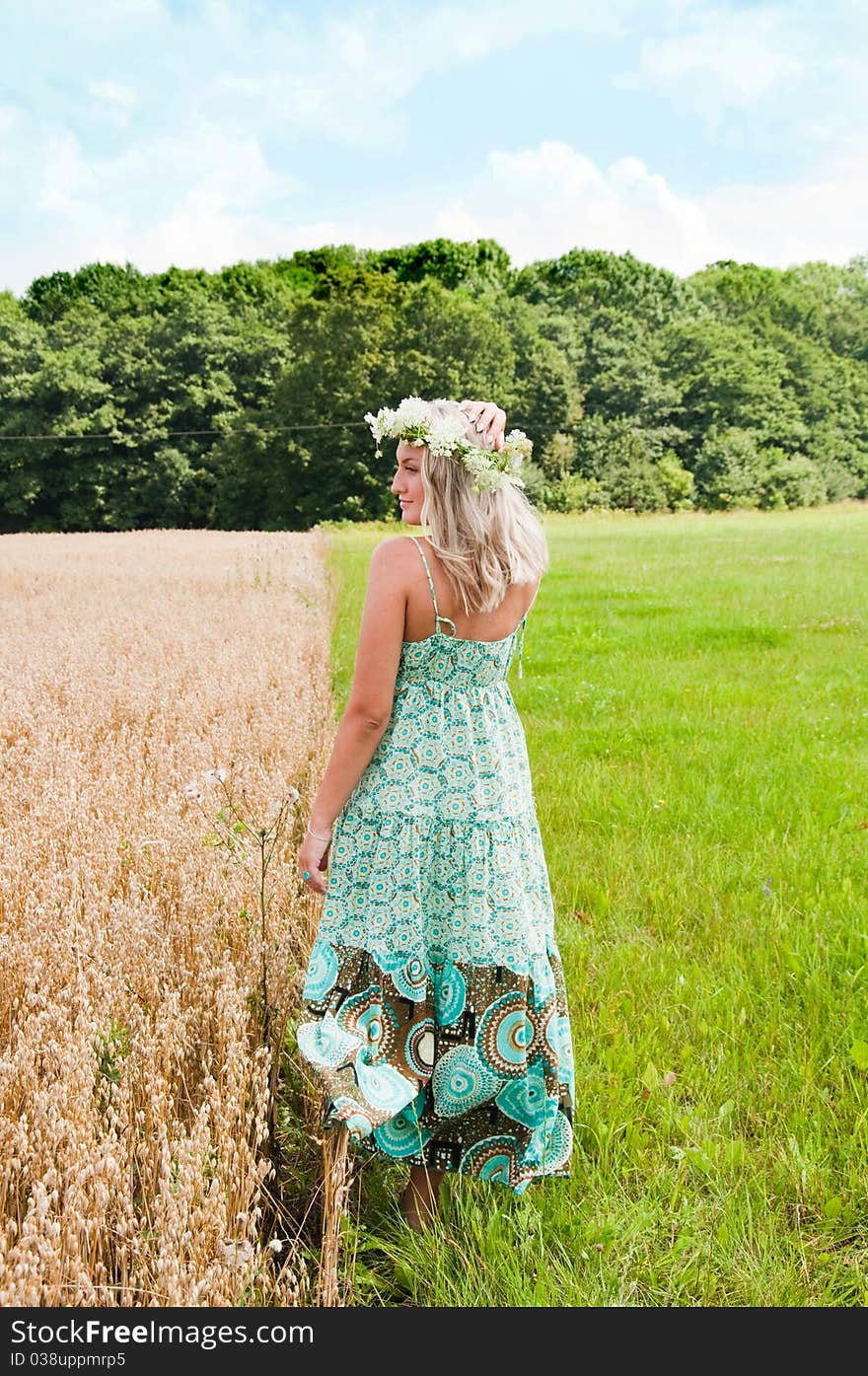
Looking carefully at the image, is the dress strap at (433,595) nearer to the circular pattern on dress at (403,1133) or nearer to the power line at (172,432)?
the circular pattern on dress at (403,1133)

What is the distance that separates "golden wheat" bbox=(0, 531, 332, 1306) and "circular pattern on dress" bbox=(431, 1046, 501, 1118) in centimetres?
48

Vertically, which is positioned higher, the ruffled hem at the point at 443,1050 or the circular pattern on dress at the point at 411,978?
the circular pattern on dress at the point at 411,978

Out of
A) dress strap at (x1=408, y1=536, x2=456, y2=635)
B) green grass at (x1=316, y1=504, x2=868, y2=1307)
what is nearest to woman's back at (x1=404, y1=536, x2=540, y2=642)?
dress strap at (x1=408, y1=536, x2=456, y2=635)

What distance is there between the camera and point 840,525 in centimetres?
3559

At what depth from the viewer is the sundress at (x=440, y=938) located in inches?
103

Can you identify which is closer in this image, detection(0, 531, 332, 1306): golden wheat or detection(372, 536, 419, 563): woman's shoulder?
detection(0, 531, 332, 1306): golden wheat

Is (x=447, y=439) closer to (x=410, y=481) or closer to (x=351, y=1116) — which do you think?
(x=410, y=481)

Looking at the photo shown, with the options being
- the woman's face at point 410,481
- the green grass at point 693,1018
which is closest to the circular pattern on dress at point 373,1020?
the green grass at point 693,1018

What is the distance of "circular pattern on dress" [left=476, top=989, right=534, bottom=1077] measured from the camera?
8.64 feet

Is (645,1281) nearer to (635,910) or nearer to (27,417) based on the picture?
(635,910)

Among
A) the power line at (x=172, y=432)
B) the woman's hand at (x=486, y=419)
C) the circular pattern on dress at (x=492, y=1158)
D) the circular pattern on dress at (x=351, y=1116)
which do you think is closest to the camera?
the circular pattern on dress at (x=351, y=1116)

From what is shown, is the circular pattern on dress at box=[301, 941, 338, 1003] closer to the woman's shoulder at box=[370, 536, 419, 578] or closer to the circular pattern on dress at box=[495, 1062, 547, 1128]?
the circular pattern on dress at box=[495, 1062, 547, 1128]

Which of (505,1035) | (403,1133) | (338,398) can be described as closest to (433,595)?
(505,1035)

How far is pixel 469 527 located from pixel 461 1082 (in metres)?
1.49
